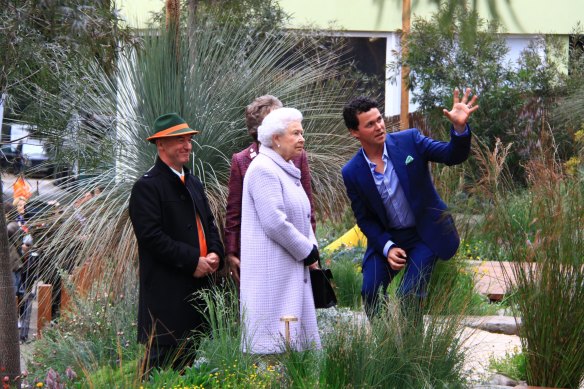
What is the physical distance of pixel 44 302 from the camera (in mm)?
8461

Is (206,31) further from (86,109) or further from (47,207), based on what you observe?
(47,207)

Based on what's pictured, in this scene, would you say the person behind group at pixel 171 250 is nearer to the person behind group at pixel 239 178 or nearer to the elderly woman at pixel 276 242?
the person behind group at pixel 239 178

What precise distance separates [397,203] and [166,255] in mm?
1313

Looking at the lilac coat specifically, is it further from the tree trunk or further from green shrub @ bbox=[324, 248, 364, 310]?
green shrub @ bbox=[324, 248, 364, 310]

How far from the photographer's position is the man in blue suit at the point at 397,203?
6.13 metres

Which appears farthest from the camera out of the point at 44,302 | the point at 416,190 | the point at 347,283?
the point at 347,283

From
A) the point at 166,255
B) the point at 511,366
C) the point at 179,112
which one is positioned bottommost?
the point at 511,366

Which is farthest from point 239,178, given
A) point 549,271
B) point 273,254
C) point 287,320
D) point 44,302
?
point 44,302

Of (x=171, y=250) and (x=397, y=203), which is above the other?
(x=397, y=203)

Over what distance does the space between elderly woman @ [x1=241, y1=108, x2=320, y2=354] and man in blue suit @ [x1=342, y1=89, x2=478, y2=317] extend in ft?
Result: 1.20

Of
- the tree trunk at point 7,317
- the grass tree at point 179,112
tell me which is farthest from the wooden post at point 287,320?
the grass tree at point 179,112

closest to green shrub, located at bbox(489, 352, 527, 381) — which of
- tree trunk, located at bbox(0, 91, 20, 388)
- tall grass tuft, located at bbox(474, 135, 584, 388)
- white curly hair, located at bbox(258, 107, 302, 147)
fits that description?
tall grass tuft, located at bbox(474, 135, 584, 388)

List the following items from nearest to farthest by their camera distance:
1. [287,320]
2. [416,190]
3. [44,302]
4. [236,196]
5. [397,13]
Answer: [397,13]
[287,320]
[416,190]
[236,196]
[44,302]

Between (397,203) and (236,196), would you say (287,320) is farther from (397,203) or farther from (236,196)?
(236,196)
